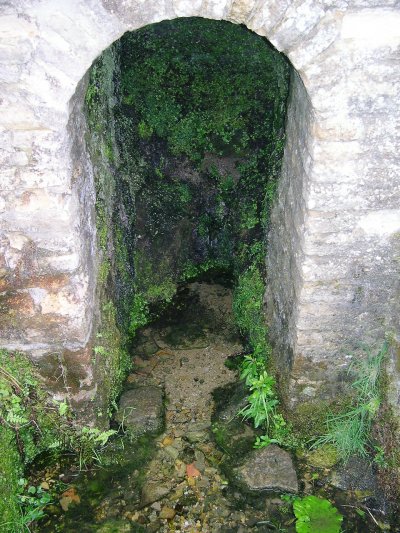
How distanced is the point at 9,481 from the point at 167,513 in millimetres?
1015

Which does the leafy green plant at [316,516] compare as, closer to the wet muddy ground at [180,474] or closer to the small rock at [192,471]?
the wet muddy ground at [180,474]

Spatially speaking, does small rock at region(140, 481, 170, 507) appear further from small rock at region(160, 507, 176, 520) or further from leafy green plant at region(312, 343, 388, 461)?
leafy green plant at region(312, 343, 388, 461)

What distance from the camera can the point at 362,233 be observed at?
3180 mm

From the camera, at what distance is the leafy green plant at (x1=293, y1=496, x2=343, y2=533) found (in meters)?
3.34

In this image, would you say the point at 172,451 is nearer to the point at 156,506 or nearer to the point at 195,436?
the point at 195,436

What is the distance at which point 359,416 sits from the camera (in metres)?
3.83

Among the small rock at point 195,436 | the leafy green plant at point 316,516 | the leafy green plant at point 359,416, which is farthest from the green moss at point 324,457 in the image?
the small rock at point 195,436

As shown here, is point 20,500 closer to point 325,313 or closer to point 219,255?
point 325,313

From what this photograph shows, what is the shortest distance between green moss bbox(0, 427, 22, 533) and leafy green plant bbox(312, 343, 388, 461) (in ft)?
6.58

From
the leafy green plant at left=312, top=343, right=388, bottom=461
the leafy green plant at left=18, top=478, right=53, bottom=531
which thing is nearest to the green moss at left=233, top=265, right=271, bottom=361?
the leafy green plant at left=312, top=343, right=388, bottom=461

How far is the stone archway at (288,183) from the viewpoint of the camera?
2.57 m

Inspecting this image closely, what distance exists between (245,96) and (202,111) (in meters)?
0.43

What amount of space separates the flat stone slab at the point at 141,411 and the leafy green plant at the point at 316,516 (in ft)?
3.87

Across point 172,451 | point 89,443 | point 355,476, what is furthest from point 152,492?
point 355,476
